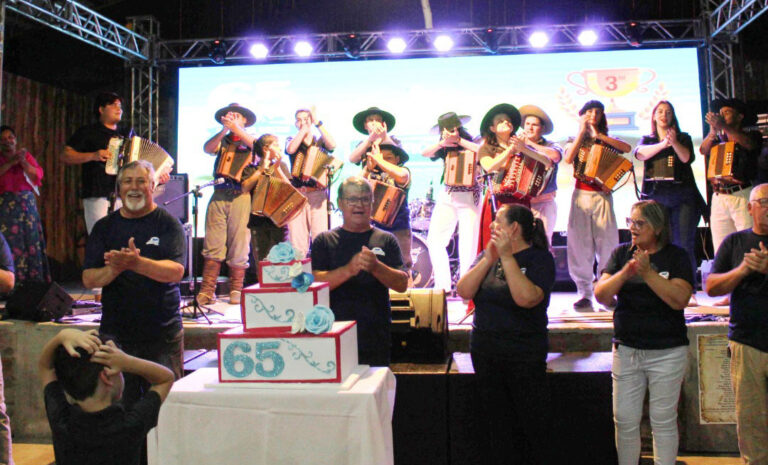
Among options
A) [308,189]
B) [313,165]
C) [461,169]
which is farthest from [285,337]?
[308,189]

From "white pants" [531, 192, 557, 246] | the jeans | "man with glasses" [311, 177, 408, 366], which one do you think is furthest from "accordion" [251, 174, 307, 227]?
the jeans

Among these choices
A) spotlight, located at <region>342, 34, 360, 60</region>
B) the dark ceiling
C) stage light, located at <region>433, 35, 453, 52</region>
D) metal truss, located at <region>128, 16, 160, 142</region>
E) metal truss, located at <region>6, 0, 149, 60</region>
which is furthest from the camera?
the dark ceiling

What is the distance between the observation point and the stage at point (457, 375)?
3.58 meters

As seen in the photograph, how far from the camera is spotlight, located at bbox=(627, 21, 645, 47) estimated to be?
297 inches

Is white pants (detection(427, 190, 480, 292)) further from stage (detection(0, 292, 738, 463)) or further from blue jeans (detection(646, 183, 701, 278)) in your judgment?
blue jeans (detection(646, 183, 701, 278))

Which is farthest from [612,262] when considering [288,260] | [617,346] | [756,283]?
[288,260]

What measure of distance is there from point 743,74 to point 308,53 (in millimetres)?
5306

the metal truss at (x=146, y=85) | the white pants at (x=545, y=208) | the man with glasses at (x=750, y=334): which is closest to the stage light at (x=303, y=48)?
the metal truss at (x=146, y=85)

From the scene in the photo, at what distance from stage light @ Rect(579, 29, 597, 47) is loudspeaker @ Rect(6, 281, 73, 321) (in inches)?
244

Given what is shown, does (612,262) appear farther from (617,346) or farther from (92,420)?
(92,420)

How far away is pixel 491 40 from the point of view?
784cm

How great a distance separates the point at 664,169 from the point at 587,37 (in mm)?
3137

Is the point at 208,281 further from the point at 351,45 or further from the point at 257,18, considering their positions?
the point at 257,18

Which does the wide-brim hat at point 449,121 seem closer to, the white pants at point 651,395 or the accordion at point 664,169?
the accordion at point 664,169
